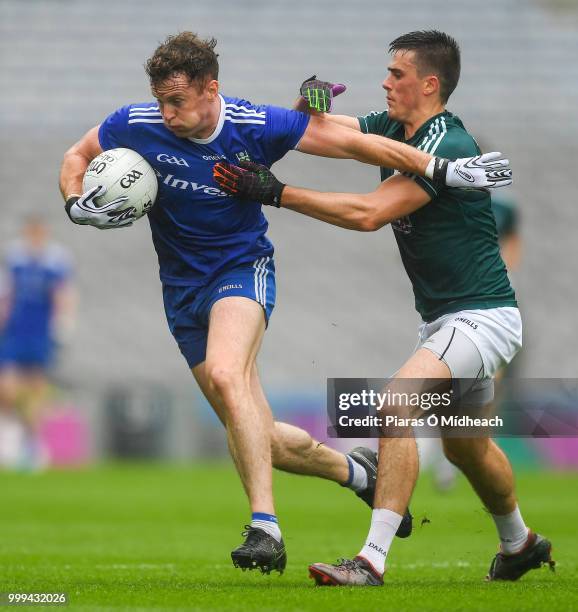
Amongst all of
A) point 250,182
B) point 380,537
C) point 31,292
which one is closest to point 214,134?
point 250,182

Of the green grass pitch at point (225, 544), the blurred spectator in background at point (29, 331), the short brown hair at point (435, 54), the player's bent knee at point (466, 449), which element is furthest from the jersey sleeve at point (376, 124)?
the blurred spectator in background at point (29, 331)

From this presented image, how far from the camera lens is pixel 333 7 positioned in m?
23.7

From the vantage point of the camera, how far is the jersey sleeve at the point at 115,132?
649cm

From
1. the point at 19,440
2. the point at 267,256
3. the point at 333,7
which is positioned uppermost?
the point at 333,7

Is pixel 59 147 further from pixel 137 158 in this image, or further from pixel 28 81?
pixel 137 158

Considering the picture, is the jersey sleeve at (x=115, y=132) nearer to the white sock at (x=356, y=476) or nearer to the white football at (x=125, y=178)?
the white football at (x=125, y=178)

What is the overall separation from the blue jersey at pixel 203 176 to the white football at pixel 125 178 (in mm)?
90

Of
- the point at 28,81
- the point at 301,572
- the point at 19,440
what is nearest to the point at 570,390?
the point at 301,572

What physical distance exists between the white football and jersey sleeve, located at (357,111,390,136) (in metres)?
1.09

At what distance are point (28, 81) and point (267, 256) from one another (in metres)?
17.1

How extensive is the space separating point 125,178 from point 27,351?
35.5ft

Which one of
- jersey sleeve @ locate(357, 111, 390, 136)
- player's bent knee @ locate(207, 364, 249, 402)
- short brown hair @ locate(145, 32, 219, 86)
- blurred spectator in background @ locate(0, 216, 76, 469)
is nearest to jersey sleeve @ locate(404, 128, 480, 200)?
jersey sleeve @ locate(357, 111, 390, 136)

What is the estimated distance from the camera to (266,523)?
18.6 ft

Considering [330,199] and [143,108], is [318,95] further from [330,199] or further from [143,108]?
[143,108]
